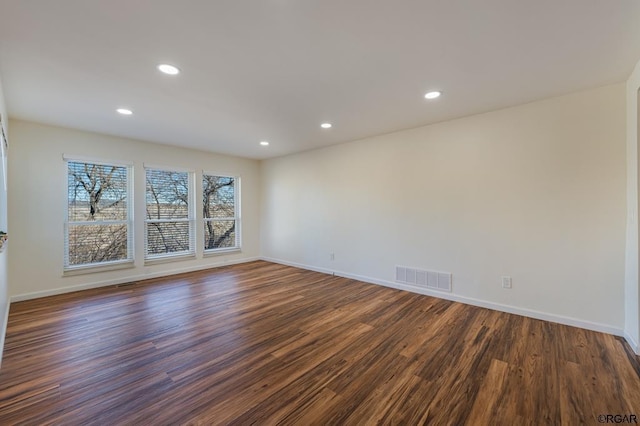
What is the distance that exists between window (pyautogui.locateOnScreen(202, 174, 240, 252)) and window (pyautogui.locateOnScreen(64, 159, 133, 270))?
4.67ft

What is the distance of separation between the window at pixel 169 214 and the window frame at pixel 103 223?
0.82 feet

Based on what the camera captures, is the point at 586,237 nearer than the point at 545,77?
No

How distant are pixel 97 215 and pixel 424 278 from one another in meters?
5.32

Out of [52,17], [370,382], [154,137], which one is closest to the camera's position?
[52,17]

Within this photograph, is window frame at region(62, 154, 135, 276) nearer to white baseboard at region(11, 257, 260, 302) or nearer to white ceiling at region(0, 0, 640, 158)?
white baseboard at region(11, 257, 260, 302)

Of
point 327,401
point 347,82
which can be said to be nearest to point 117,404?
point 327,401

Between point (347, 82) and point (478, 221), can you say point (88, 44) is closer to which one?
point (347, 82)

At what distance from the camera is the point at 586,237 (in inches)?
113

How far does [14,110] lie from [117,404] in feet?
12.7

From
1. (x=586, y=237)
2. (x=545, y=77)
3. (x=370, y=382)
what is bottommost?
(x=370, y=382)

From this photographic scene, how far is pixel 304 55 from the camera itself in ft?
7.20

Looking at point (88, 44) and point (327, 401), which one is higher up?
point (88, 44)

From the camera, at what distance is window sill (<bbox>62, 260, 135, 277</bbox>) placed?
4.20 meters

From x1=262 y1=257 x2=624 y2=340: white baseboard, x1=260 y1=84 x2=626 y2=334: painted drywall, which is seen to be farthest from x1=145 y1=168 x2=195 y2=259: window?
x1=262 y1=257 x2=624 y2=340: white baseboard
